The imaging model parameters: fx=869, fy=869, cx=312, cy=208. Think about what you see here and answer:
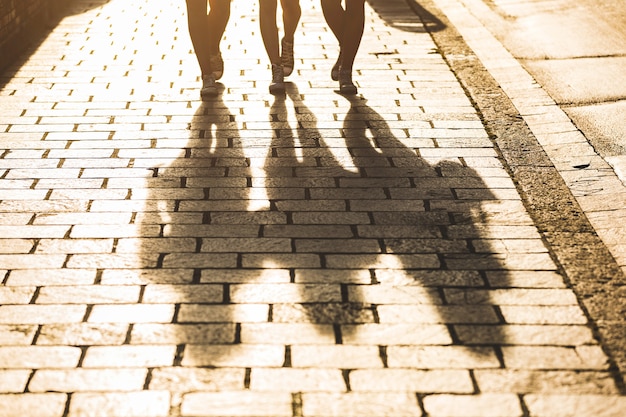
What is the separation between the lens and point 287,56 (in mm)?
6547

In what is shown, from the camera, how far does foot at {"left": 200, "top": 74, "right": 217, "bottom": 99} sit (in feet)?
20.4

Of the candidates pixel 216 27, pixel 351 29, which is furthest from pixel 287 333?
pixel 216 27

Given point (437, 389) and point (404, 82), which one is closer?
point (437, 389)

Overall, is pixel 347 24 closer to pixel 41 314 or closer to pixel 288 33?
pixel 288 33

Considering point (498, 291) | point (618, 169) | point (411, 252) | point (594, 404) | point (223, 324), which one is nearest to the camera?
point (594, 404)

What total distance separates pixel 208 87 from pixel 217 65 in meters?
0.40

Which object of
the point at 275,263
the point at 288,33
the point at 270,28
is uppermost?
the point at 275,263

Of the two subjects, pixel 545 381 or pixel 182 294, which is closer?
pixel 545 381

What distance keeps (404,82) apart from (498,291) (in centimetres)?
327

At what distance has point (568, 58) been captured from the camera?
7.04 m

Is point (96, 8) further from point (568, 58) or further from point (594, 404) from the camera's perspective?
point (594, 404)

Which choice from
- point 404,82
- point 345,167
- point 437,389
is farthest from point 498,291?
point 404,82

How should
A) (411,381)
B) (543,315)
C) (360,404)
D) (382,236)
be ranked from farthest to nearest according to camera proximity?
1. (382,236)
2. (543,315)
3. (411,381)
4. (360,404)

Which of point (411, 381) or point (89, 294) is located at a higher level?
point (411, 381)
